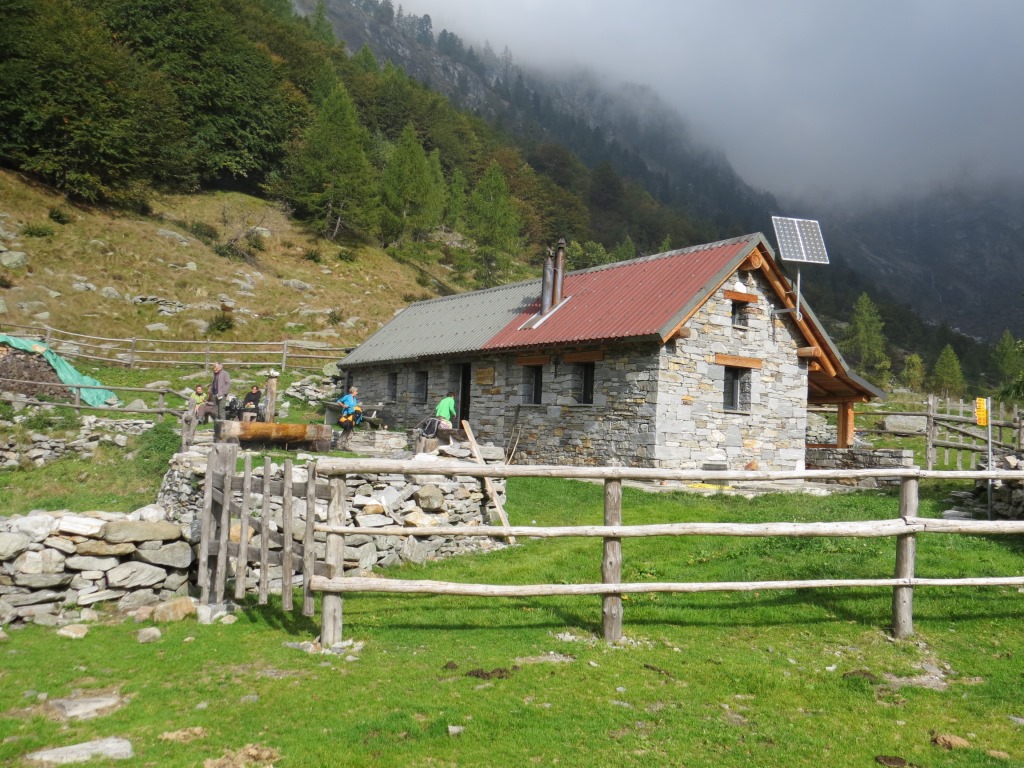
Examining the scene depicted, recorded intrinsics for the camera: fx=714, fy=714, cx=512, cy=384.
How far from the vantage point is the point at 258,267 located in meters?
42.8

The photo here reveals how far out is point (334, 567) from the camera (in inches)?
267

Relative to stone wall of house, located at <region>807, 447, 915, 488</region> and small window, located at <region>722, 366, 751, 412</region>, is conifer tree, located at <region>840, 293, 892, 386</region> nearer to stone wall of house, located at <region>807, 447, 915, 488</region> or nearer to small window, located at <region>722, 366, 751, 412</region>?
stone wall of house, located at <region>807, 447, 915, 488</region>

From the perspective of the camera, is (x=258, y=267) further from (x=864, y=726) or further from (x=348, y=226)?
(x=864, y=726)

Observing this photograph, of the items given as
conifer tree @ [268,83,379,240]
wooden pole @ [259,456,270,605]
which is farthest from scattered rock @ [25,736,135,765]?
conifer tree @ [268,83,379,240]

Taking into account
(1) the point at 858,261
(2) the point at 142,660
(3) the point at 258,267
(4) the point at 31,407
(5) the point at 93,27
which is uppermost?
(1) the point at 858,261

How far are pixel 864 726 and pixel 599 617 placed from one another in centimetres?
277

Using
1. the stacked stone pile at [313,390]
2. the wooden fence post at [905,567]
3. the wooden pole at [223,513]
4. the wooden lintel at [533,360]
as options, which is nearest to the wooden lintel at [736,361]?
the wooden lintel at [533,360]

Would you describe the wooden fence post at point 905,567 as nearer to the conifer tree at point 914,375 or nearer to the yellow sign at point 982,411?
the yellow sign at point 982,411

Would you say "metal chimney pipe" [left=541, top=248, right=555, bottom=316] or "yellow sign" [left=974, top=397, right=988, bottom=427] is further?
"metal chimney pipe" [left=541, top=248, right=555, bottom=316]

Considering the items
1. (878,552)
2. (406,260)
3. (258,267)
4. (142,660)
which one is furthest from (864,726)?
(406,260)

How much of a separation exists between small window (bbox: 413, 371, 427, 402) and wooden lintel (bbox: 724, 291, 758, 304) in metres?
10.8

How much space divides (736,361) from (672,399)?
2593mm

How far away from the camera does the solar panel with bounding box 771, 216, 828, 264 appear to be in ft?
64.6

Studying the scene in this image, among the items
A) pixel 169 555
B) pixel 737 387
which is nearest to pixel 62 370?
pixel 169 555
